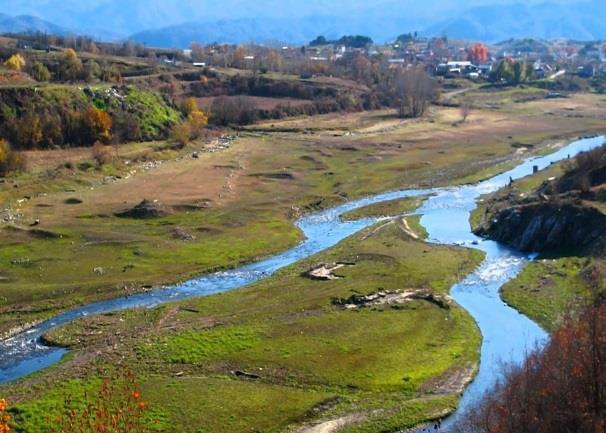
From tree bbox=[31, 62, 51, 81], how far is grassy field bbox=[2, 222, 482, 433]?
8976 centimetres

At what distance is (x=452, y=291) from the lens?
5206 cm

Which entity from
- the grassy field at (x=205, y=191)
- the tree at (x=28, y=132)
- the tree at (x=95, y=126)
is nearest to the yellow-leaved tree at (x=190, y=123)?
the grassy field at (x=205, y=191)

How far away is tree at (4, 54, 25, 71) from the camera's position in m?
128

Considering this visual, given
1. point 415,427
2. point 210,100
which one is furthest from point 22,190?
point 210,100

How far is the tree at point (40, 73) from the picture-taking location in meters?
127

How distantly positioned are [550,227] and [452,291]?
13.6 meters

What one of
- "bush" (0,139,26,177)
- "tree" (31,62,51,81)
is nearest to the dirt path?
"bush" (0,139,26,177)

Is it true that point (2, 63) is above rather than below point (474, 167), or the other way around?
above

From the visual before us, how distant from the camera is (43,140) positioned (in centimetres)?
9944

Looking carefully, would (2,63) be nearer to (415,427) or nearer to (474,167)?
(474,167)

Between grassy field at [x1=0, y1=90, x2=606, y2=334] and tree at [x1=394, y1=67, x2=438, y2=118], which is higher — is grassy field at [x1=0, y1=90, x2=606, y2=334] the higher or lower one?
the lower one

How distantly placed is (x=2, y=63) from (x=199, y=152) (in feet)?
171

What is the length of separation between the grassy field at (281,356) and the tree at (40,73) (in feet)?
294

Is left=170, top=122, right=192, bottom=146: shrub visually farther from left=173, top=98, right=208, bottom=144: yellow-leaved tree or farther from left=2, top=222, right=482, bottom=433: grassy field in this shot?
left=2, top=222, right=482, bottom=433: grassy field
